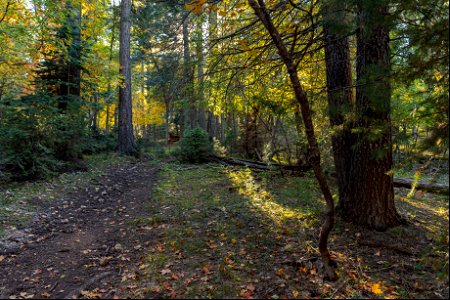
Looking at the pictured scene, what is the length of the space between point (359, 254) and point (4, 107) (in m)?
8.70

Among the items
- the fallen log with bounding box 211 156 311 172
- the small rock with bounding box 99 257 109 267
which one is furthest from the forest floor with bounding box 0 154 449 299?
the fallen log with bounding box 211 156 311 172

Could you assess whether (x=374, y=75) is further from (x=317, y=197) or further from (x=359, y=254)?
(x=317, y=197)

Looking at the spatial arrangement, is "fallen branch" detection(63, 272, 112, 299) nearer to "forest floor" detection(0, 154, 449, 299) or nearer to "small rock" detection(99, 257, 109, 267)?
"forest floor" detection(0, 154, 449, 299)

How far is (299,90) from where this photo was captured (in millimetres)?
2793

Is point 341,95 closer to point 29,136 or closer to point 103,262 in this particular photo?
point 103,262

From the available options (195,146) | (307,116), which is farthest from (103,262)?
(195,146)

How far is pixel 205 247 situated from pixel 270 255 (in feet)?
3.24

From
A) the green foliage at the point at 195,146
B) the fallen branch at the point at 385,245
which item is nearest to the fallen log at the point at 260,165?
the green foliage at the point at 195,146

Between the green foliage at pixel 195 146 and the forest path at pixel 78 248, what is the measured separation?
463cm

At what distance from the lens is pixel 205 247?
4207 mm

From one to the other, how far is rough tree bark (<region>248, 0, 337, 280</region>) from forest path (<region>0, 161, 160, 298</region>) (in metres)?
2.42

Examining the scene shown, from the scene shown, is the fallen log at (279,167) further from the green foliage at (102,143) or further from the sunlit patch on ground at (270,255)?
the green foliage at (102,143)

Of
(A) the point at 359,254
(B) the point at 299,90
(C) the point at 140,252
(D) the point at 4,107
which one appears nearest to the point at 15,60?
(D) the point at 4,107

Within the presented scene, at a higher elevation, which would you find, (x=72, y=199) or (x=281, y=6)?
(x=281, y=6)
